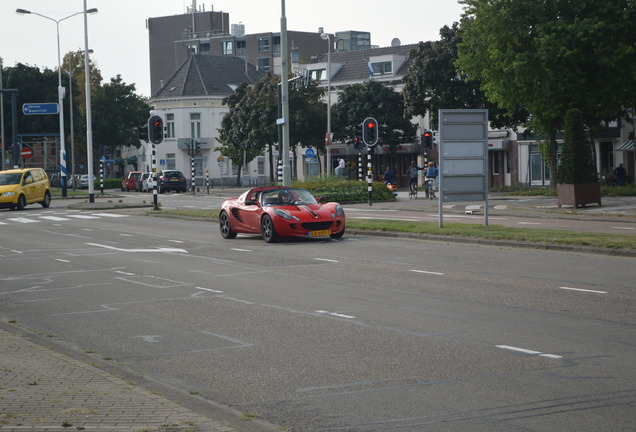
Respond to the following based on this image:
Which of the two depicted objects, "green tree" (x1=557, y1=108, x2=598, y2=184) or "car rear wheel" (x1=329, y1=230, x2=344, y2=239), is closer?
"car rear wheel" (x1=329, y1=230, x2=344, y2=239)

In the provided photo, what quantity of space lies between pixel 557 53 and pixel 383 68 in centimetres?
4590

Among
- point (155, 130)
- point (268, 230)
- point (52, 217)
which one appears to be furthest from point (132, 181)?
point (268, 230)

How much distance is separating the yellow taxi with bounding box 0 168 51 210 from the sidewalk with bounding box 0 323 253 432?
3609 centimetres

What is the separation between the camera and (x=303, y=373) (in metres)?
8.04

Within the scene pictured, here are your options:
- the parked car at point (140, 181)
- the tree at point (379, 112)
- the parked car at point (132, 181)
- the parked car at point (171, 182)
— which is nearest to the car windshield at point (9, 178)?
the parked car at point (171, 182)

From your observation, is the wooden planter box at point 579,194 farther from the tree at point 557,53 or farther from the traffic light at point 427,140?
the traffic light at point 427,140

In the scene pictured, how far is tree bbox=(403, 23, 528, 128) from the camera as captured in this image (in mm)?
56250

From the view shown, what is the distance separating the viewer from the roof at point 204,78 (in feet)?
316

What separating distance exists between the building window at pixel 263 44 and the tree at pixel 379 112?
43.9 meters

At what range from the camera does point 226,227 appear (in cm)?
2364

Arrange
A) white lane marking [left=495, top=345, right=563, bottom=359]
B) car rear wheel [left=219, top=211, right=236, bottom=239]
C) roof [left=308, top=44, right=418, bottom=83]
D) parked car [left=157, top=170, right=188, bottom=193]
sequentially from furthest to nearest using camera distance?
roof [left=308, top=44, right=418, bottom=83] < parked car [left=157, top=170, right=188, bottom=193] < car rear wheel [left=219, top=211, right=236, bottom=239] < white lane marking [left=495, top=345, right=563, bottom=359]

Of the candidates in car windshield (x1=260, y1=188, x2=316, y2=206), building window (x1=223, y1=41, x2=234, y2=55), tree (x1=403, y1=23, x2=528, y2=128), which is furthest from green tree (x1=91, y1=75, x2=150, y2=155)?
car windshield (x1=260, y1=188, x2=316, y2=206)

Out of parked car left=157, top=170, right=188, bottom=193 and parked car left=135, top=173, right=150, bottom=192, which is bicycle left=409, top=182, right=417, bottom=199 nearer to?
parked car left=157, top=170, right=188, bottom=193

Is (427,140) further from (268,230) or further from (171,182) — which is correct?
(171,182)
